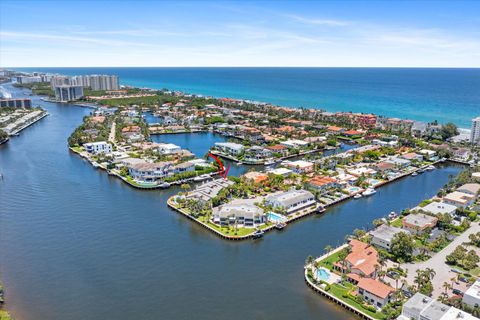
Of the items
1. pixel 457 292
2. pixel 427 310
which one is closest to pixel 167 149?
pixel 457 292

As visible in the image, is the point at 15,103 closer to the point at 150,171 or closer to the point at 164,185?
the point at 150,171

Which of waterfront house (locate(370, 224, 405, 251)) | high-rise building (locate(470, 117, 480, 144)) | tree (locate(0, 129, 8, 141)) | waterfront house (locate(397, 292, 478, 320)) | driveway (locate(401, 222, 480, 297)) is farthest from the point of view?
tree (locate(0, 129, 8, 141))

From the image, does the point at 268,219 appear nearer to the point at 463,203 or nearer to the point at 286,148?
the point at 463,203

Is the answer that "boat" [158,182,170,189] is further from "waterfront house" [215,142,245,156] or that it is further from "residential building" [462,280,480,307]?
"residential building" [462,280,480,307]

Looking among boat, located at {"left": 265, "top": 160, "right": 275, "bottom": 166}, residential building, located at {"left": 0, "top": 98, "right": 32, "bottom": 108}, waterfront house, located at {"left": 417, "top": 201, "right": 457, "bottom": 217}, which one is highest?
residential building, located at {"left": 0, "top": 98, "right": 32, "bottom": 108}

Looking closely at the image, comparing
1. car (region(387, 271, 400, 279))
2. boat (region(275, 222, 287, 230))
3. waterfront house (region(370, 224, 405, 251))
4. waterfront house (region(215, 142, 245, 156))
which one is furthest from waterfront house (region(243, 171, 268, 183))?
car (region(387, 271, 400, 279))

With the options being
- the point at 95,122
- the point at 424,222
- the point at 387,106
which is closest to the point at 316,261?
the point at 424,222

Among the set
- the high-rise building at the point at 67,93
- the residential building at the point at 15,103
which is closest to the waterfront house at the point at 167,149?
the residential building at the point at 15,103
